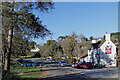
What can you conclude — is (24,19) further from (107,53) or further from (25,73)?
(107,53)

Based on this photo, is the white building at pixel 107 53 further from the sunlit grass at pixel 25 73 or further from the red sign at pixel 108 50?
the sunlit grass at pixel 25 73

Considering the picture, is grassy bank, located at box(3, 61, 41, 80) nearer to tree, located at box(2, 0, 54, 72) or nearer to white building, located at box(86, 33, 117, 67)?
Answer: tree, located at box(2, 0, 54, 72)

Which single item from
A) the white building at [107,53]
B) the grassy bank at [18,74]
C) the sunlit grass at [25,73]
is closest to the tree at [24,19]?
the grassy bank at [18,74]

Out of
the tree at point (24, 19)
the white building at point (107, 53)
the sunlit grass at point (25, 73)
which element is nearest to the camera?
the tree at point (24, 19)

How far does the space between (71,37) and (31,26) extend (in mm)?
32654

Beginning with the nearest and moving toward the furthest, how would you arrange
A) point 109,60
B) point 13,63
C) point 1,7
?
1. point 1,7
2. point 13,63
3. point 109,60

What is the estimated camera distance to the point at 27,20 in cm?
1164

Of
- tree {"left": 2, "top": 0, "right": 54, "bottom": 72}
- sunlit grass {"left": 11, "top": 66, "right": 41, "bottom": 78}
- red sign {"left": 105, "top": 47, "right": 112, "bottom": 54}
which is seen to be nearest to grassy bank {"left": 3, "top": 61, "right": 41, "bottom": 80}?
sunlit grass {"left": 11, "top": 66, "right": 41, "bottom": 78}

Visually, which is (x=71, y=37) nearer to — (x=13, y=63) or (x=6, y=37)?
(x=13, y=63)

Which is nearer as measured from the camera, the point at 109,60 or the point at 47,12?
the point at 47,12

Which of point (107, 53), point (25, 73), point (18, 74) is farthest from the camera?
point (107, 53)

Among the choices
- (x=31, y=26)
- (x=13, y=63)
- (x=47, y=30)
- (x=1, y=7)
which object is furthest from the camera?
(x=13, y=63)

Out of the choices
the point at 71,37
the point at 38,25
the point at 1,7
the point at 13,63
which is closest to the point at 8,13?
the point at 1,7

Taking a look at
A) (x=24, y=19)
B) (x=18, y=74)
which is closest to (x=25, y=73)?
(x=18, y=74)
